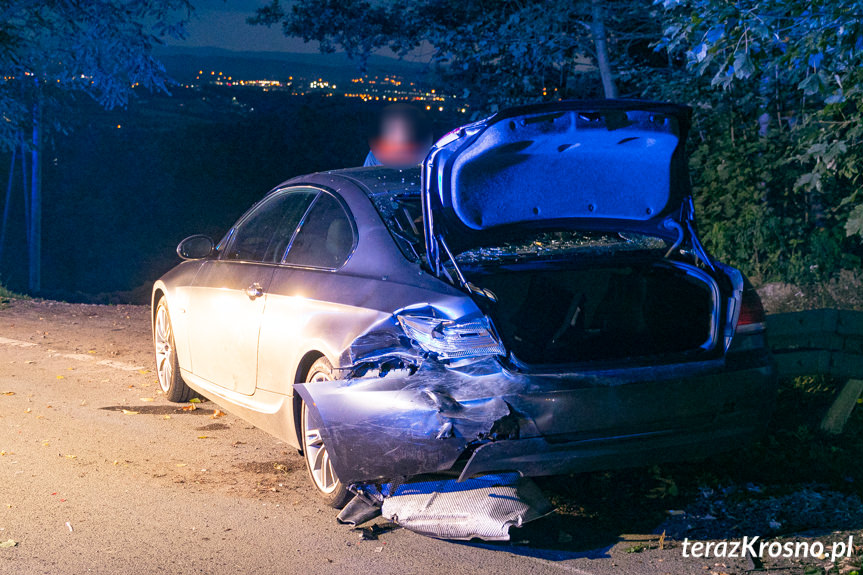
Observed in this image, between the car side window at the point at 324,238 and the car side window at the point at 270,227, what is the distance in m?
0.13

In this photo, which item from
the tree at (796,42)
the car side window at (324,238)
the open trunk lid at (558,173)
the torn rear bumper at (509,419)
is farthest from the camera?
the tree at (796,42)

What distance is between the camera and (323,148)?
53906mm

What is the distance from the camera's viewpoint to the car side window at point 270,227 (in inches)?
229

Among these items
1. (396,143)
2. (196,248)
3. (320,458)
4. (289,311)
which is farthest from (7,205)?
(320,458)

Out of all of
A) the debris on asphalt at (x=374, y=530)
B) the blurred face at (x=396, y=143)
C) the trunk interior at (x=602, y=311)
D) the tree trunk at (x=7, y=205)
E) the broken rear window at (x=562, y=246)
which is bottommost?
the tree trunk at (x=7, y=205)

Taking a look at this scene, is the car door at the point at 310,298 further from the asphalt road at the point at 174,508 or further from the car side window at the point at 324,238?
the asphalt road at the point at 174,508

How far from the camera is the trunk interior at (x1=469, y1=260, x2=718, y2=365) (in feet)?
15.2

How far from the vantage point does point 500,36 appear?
1476 centimetres

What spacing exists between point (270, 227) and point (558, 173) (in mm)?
2164

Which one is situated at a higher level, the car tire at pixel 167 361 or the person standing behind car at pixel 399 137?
the person standing behind car at pixel 399 137

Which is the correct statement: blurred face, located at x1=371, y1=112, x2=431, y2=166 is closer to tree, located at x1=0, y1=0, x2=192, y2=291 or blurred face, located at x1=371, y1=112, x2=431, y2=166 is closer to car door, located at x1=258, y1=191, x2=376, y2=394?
car door, located at x1=258, y1=191, x2=376, y2=394

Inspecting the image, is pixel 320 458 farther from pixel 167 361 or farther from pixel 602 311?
pixel 167 361

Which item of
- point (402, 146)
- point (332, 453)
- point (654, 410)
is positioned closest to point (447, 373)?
point (332, 453)

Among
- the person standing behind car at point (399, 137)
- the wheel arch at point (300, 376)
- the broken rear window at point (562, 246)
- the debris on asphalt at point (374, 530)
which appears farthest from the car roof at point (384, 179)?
the person standing behind car at point (399, 137)
